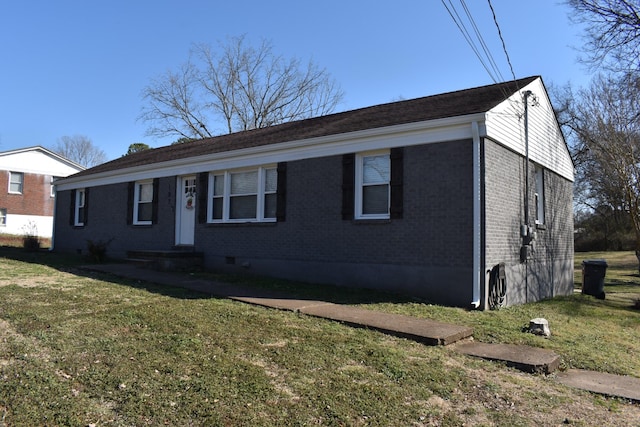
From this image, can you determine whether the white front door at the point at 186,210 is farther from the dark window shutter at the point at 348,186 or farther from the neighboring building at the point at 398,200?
the dark window shutter at the point at 348,186

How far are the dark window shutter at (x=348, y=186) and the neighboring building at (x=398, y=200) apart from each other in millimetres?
31

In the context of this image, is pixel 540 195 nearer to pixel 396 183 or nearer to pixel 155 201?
pixel 396 183

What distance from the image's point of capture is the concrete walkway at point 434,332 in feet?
16.3

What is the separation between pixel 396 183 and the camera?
9.66 meters

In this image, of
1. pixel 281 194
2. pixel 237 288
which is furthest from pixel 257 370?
pixel 281 194

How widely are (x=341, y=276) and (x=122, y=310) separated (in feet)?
15.8

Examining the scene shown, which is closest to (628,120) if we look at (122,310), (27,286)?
(122,310)

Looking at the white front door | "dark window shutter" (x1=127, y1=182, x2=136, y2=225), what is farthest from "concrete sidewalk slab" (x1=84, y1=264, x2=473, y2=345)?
"dark window shutter" (x1=127, y1=182, x2=136, y2=225)

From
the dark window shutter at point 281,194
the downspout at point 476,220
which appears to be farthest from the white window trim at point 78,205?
the downspout at point 476,220

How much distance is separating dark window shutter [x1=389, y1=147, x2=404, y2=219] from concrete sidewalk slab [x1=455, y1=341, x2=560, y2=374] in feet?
12.6

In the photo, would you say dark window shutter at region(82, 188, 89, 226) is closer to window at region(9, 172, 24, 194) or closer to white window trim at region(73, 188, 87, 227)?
white window trim at region(73, 188, 87, 227)

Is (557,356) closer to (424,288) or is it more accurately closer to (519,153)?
(424,288)

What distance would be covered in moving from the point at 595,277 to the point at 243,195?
33.8 ft

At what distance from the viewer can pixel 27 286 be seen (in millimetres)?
9094
